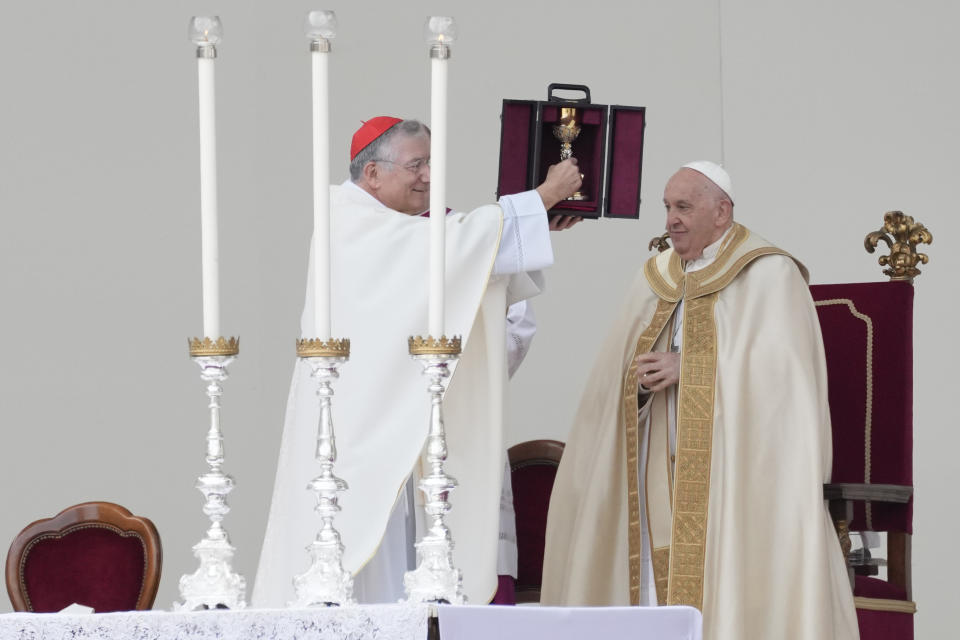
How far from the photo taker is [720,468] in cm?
434

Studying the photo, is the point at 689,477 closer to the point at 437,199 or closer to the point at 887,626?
the point at 887,626

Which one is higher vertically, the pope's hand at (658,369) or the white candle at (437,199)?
the white candle at (437,199)

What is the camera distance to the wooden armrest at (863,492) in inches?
170

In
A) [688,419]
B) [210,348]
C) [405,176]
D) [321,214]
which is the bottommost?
[688,419]

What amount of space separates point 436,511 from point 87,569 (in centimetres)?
248

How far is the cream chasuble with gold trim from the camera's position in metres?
4.23

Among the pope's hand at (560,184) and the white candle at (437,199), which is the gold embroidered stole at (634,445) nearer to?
the pope's hand at (560,184)

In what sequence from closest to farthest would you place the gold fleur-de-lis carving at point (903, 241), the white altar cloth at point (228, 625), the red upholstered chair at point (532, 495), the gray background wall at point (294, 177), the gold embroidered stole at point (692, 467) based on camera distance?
1. the white altar cloth at point (228, 625)
2. the gold embroidered stole at point (692, 467)
3. the gold fleur-de-lis carving at point (903, 241)
4. the red upholstered chair at point (532, 495)
5. the gray background wall at point (294, 177)

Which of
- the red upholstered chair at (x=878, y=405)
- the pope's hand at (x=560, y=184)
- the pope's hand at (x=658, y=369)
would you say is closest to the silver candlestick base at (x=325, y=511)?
the pope's hand at (x=560, y=184)

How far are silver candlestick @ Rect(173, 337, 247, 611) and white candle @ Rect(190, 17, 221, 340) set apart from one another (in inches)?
1.5

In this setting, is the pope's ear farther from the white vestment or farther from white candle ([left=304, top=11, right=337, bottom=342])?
white candle ([left=304, top=11, right=337, bottom=342])

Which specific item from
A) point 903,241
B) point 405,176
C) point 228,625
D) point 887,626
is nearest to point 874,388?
point 903,241

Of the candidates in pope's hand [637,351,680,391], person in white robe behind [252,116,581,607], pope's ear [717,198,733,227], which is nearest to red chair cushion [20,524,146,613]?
person in white robe behind [252,116,581,607]

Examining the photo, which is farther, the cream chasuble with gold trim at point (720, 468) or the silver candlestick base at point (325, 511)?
the cream chasuble with gold trim at point (720, 468)
